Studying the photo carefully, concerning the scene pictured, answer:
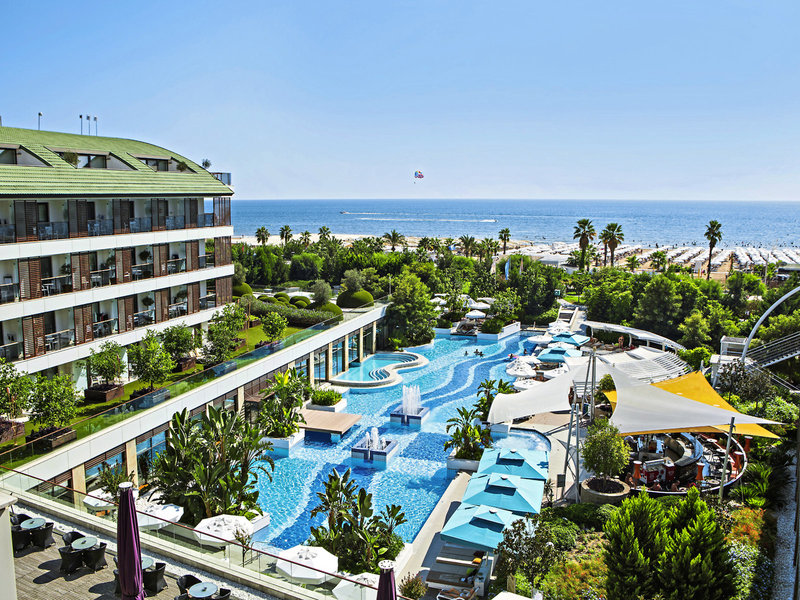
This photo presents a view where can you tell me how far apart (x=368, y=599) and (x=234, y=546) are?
3242 millimetres

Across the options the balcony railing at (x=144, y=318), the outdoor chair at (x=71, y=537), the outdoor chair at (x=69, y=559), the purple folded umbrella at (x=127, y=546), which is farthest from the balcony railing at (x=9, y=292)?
the purple folded umbrella at (x=127, y=546)

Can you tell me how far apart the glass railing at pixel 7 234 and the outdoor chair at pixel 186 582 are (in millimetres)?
17720

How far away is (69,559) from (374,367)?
31.5 metres

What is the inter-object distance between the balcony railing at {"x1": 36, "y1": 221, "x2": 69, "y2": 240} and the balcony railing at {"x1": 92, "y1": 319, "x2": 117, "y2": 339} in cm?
423

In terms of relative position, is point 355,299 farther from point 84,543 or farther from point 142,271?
point 84,543

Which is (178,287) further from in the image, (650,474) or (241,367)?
(650,474)

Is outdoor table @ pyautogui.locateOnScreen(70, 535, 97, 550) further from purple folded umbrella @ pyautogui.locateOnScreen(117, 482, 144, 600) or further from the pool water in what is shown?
the pool water

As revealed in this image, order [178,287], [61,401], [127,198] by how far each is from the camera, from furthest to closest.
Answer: [178,287] < [127,198] < [61,401]

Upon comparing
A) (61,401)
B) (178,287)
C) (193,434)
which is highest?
(178,287)

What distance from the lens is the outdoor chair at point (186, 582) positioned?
11746 mm

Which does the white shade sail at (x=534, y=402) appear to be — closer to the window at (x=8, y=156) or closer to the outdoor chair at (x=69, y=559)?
the outdoor chair at (x=69, y=559)

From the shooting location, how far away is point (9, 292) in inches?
931

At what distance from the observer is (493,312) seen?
54719 millimetres

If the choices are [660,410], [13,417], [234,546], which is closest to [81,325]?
[13,417]
